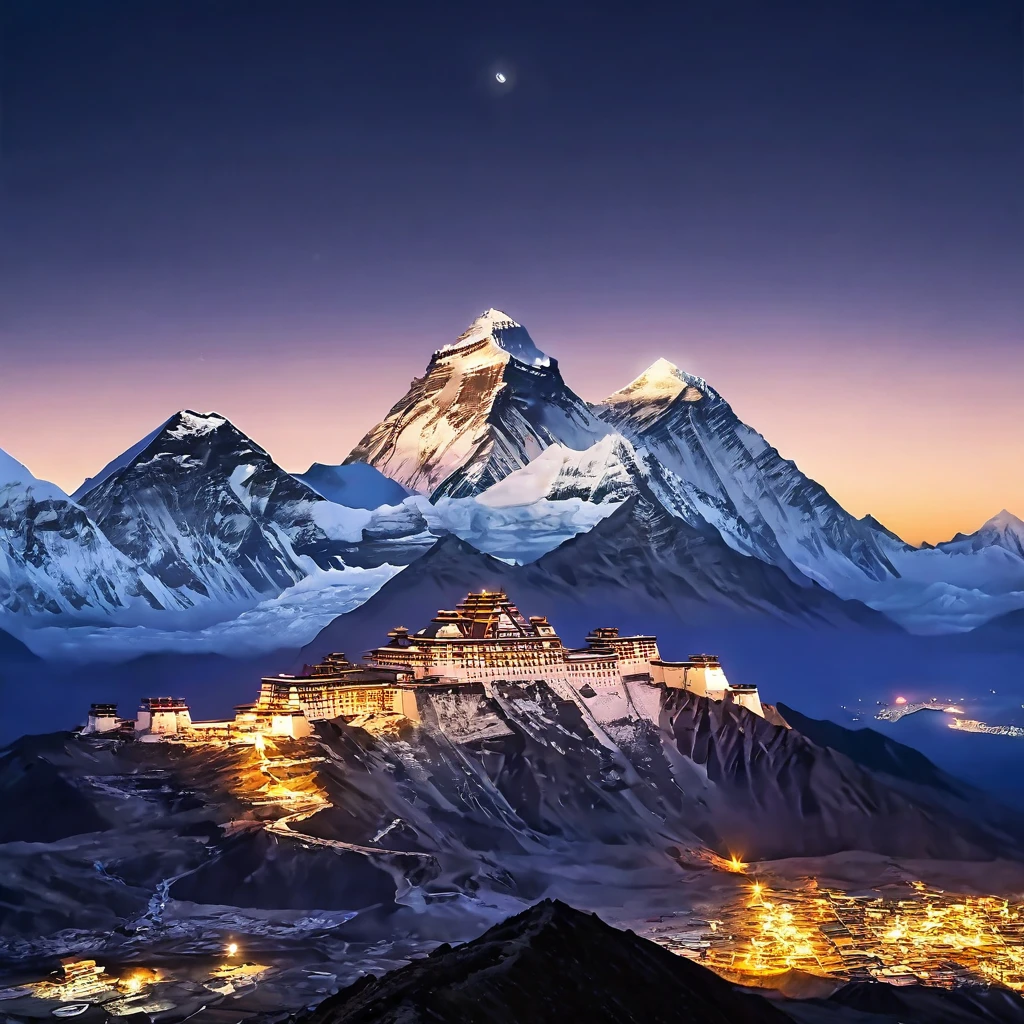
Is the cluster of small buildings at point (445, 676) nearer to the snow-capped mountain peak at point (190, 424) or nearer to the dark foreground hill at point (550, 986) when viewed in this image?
the dark foreground hill at point (550, 986)

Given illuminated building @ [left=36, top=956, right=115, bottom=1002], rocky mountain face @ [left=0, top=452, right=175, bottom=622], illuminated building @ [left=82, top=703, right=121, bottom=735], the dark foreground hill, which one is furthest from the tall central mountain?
the dark foreground hill

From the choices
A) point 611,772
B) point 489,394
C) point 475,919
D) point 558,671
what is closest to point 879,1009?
point 475,919

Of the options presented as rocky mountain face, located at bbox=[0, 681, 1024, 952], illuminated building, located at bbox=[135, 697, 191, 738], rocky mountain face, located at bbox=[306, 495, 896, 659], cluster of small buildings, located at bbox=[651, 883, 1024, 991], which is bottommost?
cluster of small buildings, located at bbox=[651, 883, 1024, 991]

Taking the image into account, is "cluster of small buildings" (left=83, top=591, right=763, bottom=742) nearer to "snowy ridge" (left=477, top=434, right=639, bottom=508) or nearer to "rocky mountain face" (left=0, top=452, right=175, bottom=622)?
"rocky mountain face" (left=0, top=452, right=175, bottom=622)

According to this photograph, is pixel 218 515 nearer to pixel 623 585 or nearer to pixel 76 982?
pixel 623 585

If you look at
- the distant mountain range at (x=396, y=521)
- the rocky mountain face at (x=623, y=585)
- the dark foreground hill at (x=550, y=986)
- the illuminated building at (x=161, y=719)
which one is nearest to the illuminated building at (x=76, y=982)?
the dark foreground hill at (x=550, y=986)
